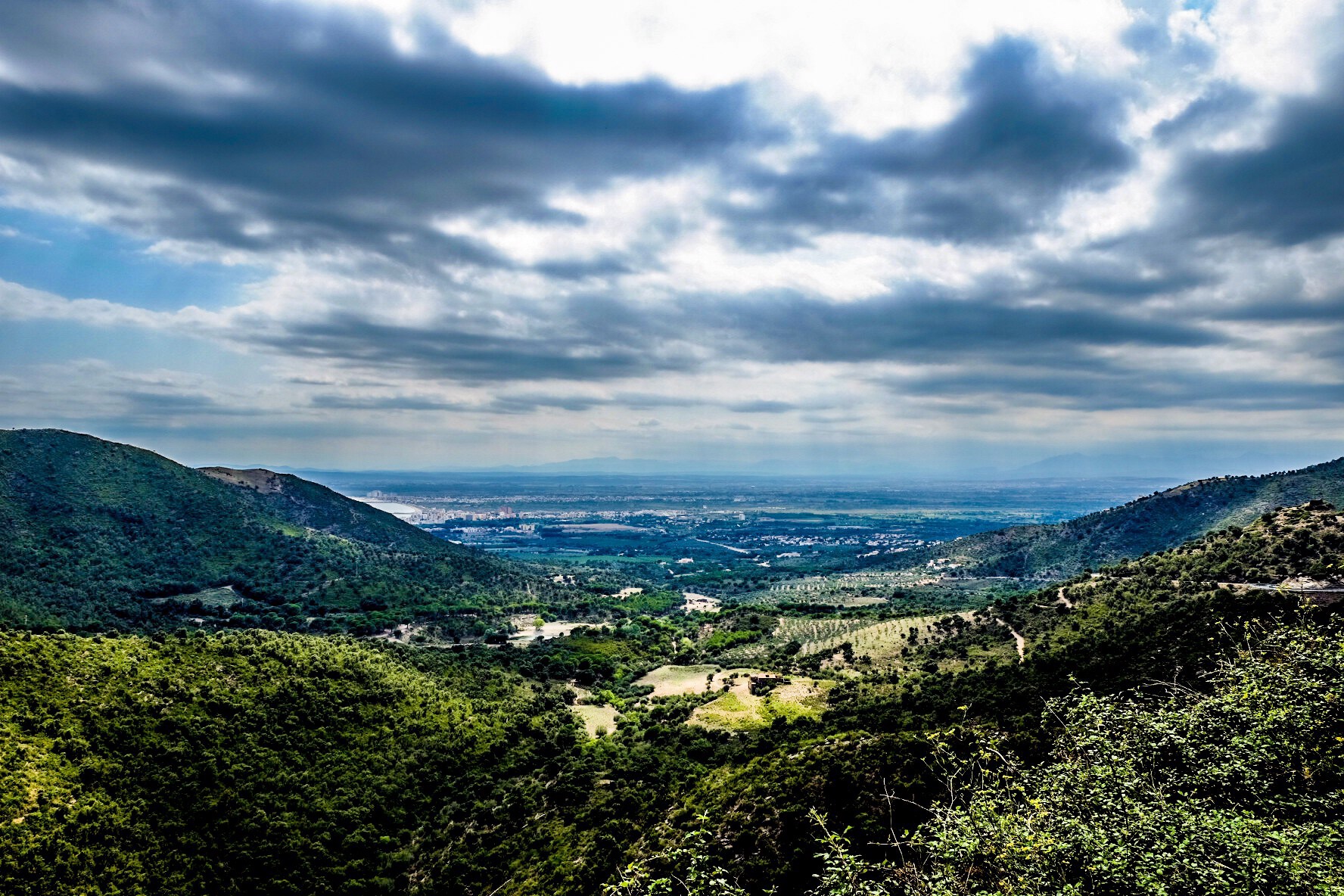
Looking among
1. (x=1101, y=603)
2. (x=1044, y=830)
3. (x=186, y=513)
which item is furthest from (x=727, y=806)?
(x=186, y=513)

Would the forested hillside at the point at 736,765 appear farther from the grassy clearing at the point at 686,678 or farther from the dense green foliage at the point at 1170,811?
the grassy clearing at the point at 686,678

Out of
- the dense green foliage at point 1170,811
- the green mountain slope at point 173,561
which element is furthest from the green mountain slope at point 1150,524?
the dense green foliage at point 1170,811

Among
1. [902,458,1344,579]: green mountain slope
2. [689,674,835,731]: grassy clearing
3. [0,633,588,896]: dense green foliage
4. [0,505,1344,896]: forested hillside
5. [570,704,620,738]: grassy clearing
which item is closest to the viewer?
[0,505,1344,896]: forested hillside

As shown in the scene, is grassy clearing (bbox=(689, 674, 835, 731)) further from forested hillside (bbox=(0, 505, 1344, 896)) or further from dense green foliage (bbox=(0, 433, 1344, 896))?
dense green foliage (bbox=(0, 433, 1344, 896))

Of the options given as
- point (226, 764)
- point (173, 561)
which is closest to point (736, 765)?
point (226, 764)

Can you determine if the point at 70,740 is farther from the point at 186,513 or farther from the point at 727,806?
the point at 186,513

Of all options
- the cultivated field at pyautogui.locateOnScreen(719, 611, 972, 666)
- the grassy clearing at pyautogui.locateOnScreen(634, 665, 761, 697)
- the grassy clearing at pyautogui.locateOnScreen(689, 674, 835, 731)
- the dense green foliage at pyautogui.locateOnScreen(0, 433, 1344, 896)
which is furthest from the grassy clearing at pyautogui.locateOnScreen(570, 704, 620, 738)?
the cultivated field at pyautogui.locateOnScreen(719, 611, 972, 666)
